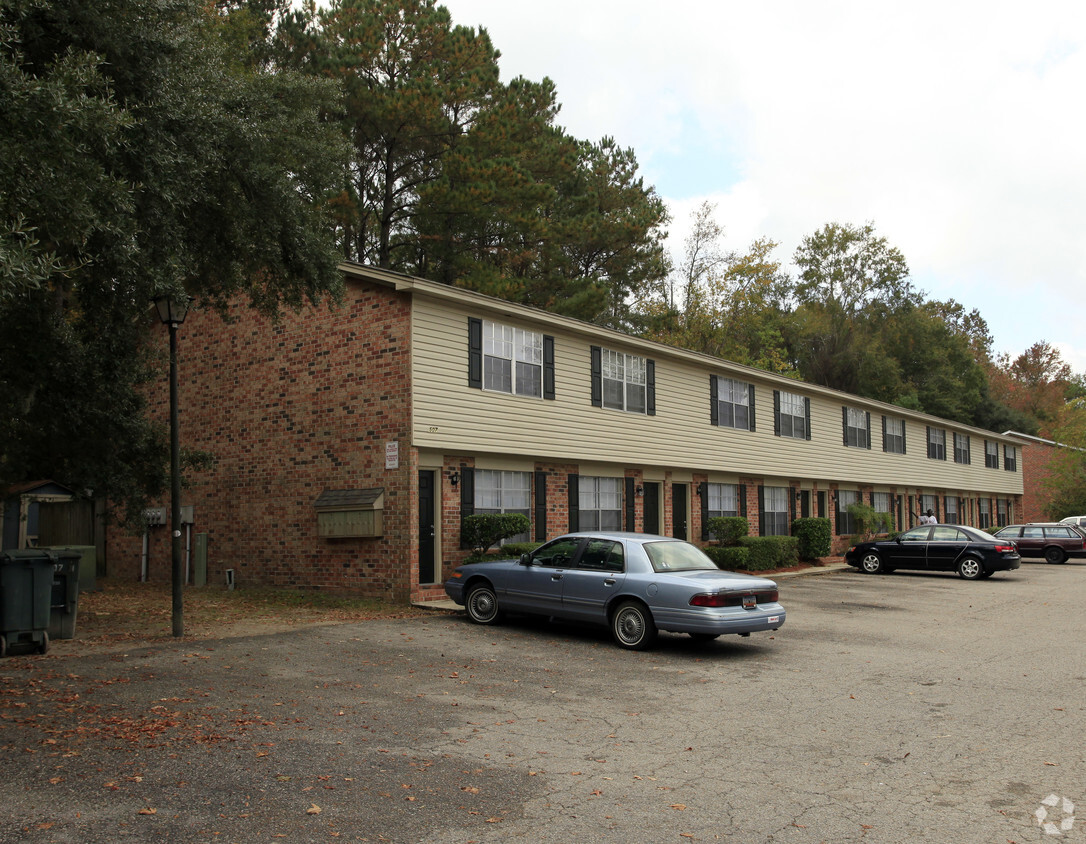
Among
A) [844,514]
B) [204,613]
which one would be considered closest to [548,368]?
[204,613]

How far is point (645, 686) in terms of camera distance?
9.43 metres

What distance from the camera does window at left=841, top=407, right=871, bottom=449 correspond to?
32.2 m

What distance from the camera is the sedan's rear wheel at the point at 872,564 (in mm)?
25406

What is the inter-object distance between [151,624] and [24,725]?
6.43 m

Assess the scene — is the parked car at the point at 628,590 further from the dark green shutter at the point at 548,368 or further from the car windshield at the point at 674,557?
the dark green shutter at the point at 548,368

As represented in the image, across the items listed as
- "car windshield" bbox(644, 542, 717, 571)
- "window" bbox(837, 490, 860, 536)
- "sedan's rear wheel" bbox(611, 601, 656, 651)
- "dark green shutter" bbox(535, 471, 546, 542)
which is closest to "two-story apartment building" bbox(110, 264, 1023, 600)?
"dark green shutter" bbox(535, 471, 546, 542)

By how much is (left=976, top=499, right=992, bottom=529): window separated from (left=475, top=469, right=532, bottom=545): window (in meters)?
34.2

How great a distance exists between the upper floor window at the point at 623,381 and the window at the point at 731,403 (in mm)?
3094

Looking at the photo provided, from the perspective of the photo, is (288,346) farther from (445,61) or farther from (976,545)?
(976,545)

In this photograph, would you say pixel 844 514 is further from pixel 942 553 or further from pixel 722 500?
pixel 722 500

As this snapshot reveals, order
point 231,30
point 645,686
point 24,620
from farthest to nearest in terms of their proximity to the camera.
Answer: point 231,30 < point 24,620 < point 645,686

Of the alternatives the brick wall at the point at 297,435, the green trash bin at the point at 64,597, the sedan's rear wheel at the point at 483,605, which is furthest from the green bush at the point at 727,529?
the green trash bin at the point at 64,597

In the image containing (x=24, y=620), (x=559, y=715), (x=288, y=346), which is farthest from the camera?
(x=288, y=346)

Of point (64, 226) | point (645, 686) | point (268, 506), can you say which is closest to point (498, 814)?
point (645, 686)
